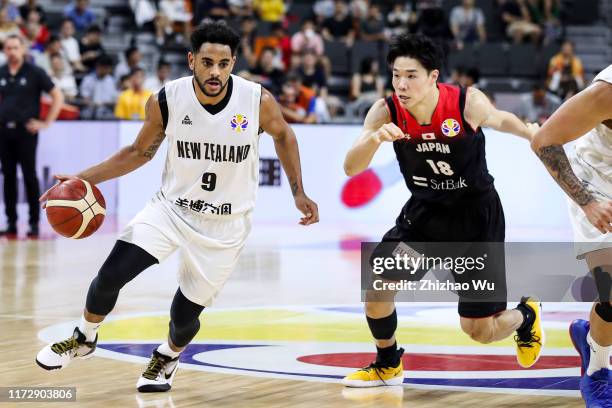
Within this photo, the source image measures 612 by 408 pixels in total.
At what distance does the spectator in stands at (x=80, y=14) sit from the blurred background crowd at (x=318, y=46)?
0.06 ft

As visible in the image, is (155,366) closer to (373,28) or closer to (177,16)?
(177,16)

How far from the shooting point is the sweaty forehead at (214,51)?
19.9 ft

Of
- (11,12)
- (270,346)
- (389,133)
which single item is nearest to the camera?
(389,133)

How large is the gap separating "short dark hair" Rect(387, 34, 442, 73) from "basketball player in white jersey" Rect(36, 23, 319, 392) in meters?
0.77

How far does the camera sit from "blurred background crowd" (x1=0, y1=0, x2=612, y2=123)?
17.5 m

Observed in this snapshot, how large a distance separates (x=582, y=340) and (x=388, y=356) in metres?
1.03

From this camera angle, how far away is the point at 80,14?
19844 mm

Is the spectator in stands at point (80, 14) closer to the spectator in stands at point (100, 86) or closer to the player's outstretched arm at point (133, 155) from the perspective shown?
the spectator in stands at point (100, 86)

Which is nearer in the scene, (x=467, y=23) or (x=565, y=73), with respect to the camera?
(x=565, y=73)

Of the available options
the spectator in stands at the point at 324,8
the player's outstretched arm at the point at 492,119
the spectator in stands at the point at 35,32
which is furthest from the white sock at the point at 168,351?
the spectator in stands at the point at 324,8

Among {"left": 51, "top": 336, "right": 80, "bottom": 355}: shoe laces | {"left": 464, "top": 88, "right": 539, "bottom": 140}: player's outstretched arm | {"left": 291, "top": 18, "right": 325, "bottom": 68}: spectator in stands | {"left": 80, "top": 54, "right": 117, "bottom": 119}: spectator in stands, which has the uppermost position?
{"left": 291, "top": 18, "right": 325, "bottom": 68}: spectator in stands

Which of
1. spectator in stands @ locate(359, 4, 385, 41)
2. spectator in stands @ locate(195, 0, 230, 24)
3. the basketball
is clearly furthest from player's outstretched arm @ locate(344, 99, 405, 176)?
spectator in stands @ locate(359, 4, 385, 41)

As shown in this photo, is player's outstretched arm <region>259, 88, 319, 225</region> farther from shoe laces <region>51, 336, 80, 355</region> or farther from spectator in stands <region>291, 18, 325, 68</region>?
spectator in stands <region>291, 18, 325, 68</region>

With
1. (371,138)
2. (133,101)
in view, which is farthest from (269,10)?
(371,138)
